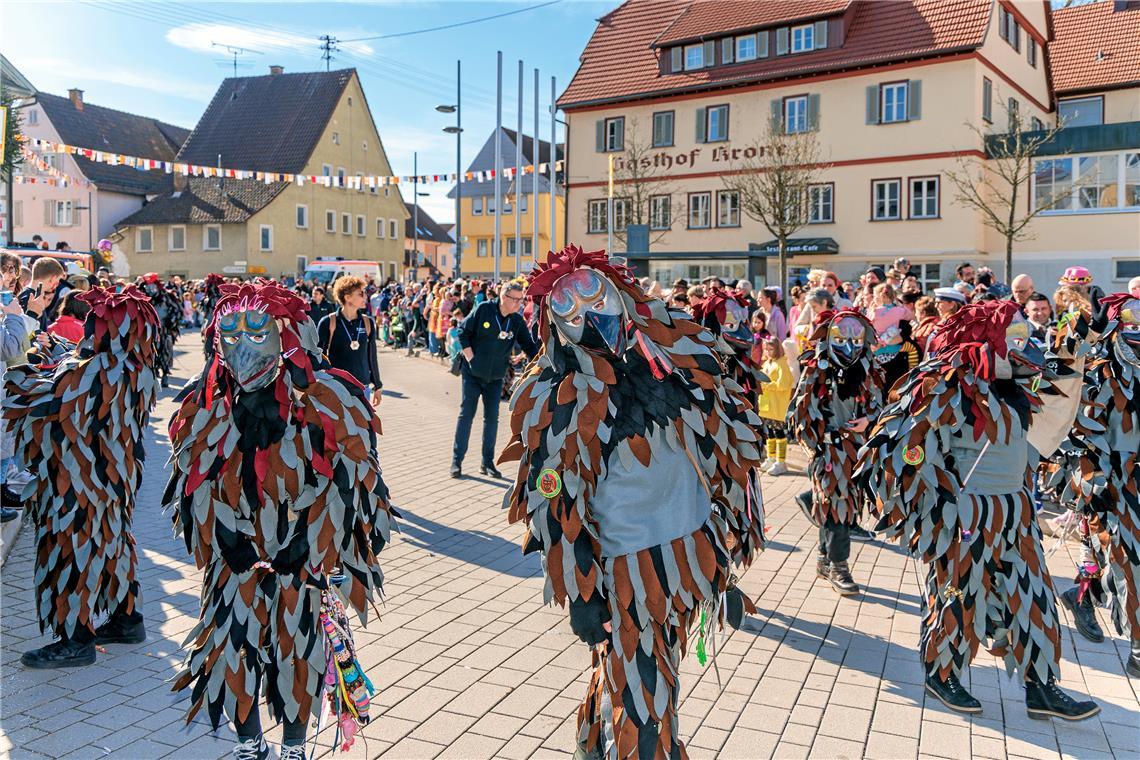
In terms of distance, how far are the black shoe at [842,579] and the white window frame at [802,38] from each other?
1129 inches

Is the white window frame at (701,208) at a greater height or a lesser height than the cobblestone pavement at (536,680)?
greater

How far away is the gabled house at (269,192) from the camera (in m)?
47.8

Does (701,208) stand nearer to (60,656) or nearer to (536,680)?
(536,680)

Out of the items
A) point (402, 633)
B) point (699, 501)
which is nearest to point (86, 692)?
point (402, 633)

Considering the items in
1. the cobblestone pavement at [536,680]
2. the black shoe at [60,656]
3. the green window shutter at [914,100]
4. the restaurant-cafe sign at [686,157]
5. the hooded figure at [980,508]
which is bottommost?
the cobblestone pavement at [536,680]

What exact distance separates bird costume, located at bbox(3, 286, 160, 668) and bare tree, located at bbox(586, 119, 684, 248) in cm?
3002

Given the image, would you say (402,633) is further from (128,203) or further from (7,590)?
(128,203)

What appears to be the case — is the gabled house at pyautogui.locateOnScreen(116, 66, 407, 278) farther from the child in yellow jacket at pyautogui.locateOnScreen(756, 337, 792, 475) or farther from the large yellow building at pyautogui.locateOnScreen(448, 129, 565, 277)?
the child in yellow jacket at pyautogui.locateOnScreen(756, 337, 792, 475)

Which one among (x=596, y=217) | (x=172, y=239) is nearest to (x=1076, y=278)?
(x=596, y=217)

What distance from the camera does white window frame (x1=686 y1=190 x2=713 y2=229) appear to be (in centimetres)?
3403

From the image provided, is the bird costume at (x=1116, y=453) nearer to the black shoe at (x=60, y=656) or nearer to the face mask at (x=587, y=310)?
the face mask at (x=587, y=310)

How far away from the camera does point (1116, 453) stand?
5.05 m

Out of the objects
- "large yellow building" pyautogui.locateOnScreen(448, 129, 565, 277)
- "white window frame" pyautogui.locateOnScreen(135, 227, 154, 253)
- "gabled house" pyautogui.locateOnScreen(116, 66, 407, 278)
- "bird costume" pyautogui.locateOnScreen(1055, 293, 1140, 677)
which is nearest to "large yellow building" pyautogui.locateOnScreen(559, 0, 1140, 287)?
"large yellow building" pyautogui.locateOnScreen(448, 129, 565, 277)

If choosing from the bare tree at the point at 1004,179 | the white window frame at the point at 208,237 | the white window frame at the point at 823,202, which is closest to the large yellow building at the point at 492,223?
the white window frame at the point at 208,237
